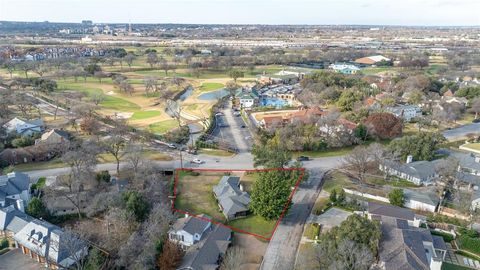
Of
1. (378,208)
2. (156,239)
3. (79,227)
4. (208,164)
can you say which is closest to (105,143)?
(208,164)

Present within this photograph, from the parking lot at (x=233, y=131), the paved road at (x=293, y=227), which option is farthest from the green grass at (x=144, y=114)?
the paved road at (x=293, y=227)

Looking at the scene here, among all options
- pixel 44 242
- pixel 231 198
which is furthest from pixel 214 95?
pixel 44 242

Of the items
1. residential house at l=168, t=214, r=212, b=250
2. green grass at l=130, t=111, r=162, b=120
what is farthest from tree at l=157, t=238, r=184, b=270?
green grass at l=130, t=111, r=162, b=120

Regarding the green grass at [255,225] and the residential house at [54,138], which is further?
the residential house at [54,138]

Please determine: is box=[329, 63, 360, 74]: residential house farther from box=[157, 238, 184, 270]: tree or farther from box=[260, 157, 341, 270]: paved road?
box=[157, 238, 184, 270]: tree

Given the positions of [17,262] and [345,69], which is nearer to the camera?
[17,262]

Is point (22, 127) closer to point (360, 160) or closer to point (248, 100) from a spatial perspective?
point (248, 100)

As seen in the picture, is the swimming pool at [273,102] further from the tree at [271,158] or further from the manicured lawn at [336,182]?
the tree at [271,158]
